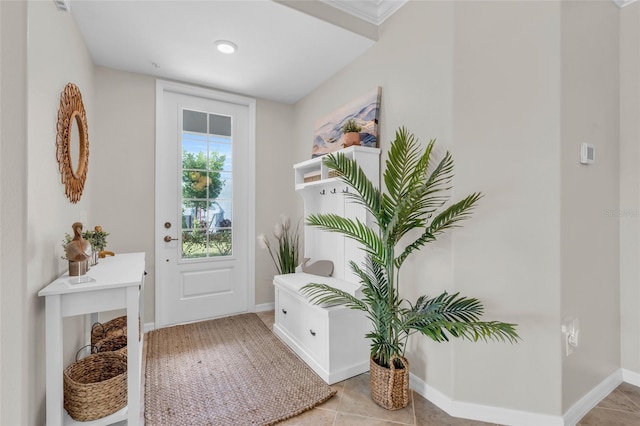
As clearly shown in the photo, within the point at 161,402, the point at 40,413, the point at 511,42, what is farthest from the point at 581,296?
the point at 40,413

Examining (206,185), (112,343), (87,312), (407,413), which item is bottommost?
(407,413)

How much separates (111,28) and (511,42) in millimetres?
2687

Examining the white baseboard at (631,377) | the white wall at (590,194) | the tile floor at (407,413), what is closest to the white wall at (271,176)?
the tile floor at (407,413)

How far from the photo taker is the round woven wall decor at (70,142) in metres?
1.63

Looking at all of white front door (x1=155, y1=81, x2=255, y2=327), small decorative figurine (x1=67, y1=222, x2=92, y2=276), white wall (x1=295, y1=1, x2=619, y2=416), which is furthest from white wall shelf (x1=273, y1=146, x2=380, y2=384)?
small decorative figurine (x1=67, y1=222, x2=92, y2=276)

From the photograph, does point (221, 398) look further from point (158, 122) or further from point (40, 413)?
point (158, 122)

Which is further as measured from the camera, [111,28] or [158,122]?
[158,122]

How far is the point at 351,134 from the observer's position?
7.36 feet

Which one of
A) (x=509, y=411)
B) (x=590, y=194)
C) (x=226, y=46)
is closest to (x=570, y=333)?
(x=509, y=411)

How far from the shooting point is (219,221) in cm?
318

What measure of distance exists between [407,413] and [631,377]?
166 centimetres

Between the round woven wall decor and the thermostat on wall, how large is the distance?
2.95 meters

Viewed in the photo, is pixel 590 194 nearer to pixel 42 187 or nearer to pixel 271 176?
pixel 271 176

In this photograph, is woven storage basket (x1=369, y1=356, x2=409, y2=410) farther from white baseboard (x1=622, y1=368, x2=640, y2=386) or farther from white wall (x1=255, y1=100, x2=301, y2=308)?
white wall (x1=255, y1=100, x2=301, y2=308)
